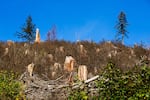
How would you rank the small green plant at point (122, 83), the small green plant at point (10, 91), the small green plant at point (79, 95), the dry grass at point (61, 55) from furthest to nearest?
the dry grass at point (61, 55)
the small green plant at point (10, 91)
the small green plant at point (79, 95)
the small green plant at point (122, 83)

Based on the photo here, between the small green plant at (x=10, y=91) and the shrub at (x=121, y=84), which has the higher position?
the small green plant at (x=10, y=91)

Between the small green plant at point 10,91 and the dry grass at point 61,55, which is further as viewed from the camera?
the dry grass at point 61,55

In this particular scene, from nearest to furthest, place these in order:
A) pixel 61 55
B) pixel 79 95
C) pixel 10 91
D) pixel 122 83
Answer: pixel 122 83 < pixel 79 95 < pixel 10 91 < pixel 61 55

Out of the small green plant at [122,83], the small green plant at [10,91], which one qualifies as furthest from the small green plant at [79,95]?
the small green plant at [10,91]

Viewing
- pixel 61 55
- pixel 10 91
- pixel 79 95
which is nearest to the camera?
pixel 79 95

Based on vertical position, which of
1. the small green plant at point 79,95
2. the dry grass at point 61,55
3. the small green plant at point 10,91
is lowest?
the small green plant at point 79,95

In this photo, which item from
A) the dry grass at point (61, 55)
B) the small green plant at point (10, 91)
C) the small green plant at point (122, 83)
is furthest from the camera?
the dry grass at point (61, 55)

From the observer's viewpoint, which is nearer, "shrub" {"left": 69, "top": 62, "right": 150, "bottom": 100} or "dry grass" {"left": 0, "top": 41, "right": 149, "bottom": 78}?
"shrub" {"left": 69, "top": 62, "right": 150, "bottom": 100}

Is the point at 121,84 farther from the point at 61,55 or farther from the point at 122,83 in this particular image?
the point at 61,55

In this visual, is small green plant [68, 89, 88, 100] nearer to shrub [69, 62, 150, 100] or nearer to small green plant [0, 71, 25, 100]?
shrub [69, 62, 150, 100]

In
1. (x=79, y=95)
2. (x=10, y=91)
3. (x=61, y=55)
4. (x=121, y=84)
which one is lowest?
(x=79, y=95)

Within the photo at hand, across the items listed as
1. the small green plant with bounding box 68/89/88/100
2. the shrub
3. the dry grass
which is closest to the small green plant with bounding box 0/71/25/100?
the small green plant with bounding box 68/89/88/100

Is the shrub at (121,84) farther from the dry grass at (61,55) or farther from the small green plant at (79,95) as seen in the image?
the dry grass at (61,55)

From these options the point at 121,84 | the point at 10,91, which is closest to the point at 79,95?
the point at 121,84
